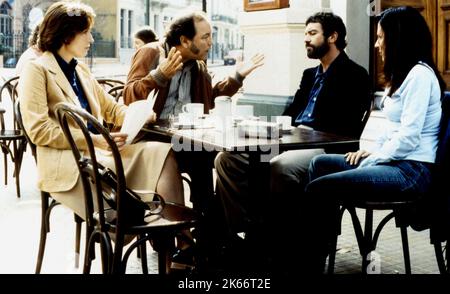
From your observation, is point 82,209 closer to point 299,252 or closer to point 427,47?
point 299,252

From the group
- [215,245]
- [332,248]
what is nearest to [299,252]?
[332,248]

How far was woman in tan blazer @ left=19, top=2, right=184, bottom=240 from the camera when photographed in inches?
107

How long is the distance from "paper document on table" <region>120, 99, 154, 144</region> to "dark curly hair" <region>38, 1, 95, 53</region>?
1.95ft

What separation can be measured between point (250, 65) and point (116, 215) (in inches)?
62.4

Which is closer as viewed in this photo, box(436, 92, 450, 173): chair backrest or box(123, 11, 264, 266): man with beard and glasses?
box(436, 92, 450, 173): chair backrest

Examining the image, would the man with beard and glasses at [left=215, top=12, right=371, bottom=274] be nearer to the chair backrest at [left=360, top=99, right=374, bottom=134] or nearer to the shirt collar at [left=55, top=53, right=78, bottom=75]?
the chair backrest at [left=360, top=99, right=374, bottom=134]

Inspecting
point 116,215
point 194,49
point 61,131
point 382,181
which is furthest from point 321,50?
point 116,215

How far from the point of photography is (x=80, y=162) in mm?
2385

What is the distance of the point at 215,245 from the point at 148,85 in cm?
92

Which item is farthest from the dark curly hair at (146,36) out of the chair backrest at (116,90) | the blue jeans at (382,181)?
the blue jeans at (382,181)

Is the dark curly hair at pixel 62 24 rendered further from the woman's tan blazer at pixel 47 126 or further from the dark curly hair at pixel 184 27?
the dark curly hair at pixel 184 27

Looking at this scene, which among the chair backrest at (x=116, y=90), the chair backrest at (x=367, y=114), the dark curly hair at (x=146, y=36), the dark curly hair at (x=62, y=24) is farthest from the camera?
the dark curly hair at (x=146, y=36)

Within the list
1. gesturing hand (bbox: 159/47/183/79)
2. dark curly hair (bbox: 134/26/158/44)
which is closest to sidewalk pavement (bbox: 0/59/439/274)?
gesturing hand (bbox: 159/47/183/79)

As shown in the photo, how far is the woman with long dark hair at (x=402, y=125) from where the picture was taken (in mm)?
2557
